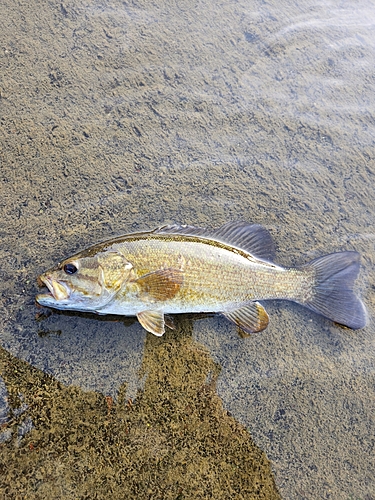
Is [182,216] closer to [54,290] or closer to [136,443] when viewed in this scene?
[54,290]

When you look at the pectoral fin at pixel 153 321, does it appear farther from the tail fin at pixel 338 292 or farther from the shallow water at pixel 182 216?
the tail fin at pixel 338 292

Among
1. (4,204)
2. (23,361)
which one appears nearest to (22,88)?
(4,204)

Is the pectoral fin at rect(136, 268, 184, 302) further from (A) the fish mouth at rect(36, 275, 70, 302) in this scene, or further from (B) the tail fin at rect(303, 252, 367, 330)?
(B) the tail fin at rect(303, 252, 367, 330)

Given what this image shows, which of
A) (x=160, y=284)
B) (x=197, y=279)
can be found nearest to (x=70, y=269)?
(x=160, y=284)

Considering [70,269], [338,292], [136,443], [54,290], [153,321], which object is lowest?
[136,443]

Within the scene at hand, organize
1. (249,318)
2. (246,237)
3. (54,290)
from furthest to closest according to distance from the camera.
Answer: (246,237)
(249,318)
(54,290)

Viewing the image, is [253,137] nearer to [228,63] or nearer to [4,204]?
[228,63]
